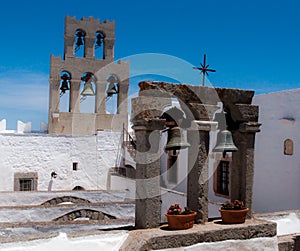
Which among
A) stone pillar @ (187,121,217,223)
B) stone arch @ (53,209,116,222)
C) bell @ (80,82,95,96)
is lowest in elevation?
stone arch @ (53,209,116,222)

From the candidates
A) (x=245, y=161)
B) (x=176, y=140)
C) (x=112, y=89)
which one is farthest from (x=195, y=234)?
(x=112, y=89)

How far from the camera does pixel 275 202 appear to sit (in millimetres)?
9102

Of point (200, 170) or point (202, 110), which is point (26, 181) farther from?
point (202, 110)

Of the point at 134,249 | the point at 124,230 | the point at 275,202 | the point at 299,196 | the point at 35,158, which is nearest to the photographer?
the point at 134,249

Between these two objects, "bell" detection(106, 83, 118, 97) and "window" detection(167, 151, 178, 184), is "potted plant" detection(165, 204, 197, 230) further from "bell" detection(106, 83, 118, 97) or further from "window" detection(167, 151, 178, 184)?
"bell" detection(106, 83, 118, 97)

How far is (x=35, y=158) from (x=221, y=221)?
9765 mm

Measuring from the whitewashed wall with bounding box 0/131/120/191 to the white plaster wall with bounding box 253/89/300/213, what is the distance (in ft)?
21.7

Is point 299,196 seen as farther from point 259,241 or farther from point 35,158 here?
point 35,158

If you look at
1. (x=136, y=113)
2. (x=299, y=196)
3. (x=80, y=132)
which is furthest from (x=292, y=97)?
(x=80, y=132)

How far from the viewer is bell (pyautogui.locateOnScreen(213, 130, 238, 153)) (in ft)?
17.4

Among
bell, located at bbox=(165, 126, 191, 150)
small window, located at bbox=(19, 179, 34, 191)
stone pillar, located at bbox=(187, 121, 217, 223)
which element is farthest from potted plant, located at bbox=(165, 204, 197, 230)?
small window, located at bbox=(19, 179, 34, 191)

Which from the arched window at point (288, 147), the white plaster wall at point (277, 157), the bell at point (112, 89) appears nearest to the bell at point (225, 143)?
the white plaster wall at point (277, 157)

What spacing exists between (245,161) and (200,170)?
829 mm

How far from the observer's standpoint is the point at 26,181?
1367 cm
